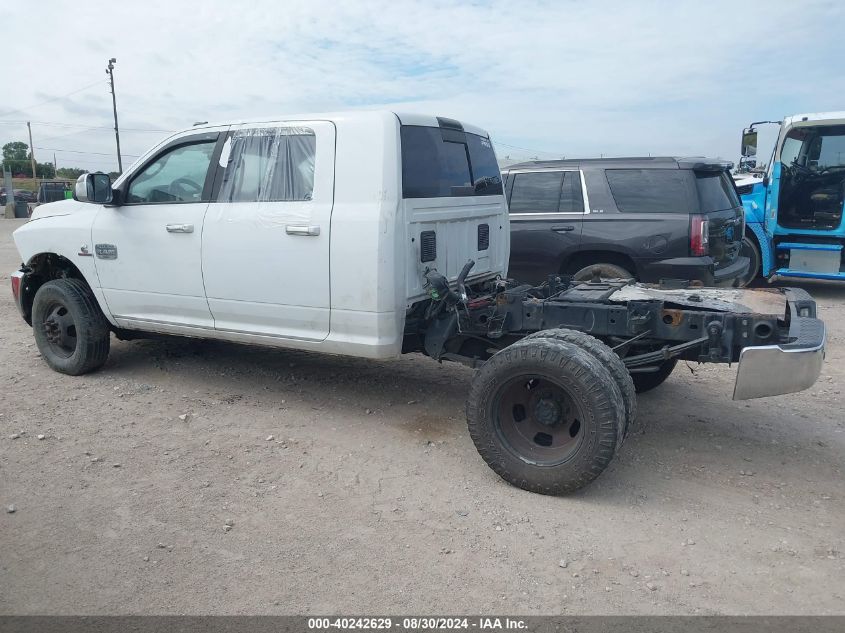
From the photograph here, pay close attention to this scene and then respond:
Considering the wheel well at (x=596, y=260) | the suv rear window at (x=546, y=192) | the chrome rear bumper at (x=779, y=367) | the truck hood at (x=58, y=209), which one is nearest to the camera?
the chrome rear bumper at (x=779, y=367)

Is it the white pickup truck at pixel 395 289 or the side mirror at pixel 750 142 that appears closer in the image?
the white pickup truck at pixel 395 289

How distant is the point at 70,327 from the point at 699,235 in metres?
5.69

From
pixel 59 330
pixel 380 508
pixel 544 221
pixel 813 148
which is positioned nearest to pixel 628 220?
pixel 544 221

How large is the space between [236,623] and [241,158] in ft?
10.2

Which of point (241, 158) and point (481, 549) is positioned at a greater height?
point (241, 158)

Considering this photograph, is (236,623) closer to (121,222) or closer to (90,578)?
(90,578)

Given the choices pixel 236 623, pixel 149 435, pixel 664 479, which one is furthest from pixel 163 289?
pixel 664 479

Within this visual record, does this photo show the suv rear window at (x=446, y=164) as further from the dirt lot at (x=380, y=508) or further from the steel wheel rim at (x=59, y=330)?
the steel wheel rim at (x=59, y=330)

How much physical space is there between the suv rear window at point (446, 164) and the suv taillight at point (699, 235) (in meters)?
2.26

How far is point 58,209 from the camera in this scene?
19.7 feet

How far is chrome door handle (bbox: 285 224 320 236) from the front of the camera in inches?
175

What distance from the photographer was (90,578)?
10.2 ft

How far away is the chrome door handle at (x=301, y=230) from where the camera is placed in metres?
4.45

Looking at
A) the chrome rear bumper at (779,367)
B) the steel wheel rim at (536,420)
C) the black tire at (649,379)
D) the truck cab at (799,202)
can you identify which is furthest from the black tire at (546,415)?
the truck cab at (799,202)
